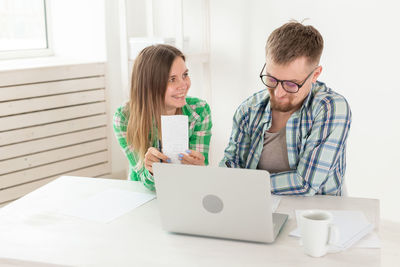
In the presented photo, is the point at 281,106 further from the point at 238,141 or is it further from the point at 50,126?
the point at 50,126

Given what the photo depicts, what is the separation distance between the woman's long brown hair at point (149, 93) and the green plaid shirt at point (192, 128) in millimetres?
31

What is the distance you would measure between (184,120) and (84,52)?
8.46 feet

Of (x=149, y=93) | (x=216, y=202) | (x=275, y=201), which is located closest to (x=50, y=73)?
(x=149, y=93)

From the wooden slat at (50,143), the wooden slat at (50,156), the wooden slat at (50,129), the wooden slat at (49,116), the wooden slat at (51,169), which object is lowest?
the wooden slat at (51,169)

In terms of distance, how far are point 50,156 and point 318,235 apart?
108 inches

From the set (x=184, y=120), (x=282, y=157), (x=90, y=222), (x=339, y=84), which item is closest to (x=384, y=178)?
(x=339, y=84)

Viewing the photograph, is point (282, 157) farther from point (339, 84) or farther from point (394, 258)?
point (339, 84)

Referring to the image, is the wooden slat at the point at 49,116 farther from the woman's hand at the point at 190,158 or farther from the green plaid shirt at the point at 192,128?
the woman's hand at the point at 190,158

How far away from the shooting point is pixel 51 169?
370 centimetres

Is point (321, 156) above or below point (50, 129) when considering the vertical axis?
above

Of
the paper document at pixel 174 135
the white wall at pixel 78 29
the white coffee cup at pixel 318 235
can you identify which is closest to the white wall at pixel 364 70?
the white wall at pixel 78 29

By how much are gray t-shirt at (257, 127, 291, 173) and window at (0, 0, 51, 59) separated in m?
2.56

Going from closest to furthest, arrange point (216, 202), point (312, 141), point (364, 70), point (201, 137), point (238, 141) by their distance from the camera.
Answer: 1. point (216, 202)
2. point (312, 141)
3. point (238, 141)
4. point (201, 137)
5. point (364, 70)

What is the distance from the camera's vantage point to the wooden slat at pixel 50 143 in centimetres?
343
